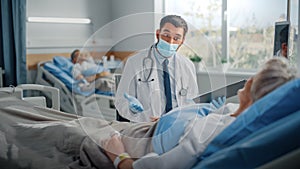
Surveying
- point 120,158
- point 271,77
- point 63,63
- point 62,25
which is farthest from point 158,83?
point 62,25

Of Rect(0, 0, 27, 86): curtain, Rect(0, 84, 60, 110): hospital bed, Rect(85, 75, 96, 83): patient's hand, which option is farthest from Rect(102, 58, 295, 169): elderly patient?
Rect(0, 0, 27, 86): curtain

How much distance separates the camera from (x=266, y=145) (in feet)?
2.94

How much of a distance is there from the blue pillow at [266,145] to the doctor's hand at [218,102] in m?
0.36

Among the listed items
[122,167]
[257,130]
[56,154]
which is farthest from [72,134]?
[257,130]

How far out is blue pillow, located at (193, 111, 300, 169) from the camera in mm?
894

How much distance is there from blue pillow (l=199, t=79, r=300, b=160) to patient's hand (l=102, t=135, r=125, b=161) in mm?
411

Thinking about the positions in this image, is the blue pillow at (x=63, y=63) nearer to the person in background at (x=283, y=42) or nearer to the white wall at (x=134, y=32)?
the white wall at (x=134, y=32)

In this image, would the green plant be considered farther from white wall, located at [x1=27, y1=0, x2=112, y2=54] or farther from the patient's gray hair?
white wall, located at [x1=27, y1=0, x2=112, y2=54]

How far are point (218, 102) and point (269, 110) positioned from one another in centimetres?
38

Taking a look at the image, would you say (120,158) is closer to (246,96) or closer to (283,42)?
(246,96)

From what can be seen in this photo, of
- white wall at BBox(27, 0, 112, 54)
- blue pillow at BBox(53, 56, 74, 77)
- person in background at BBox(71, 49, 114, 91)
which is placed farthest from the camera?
white wall at BBox(27, 0, 112, 54)

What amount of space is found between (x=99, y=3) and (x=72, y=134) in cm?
341

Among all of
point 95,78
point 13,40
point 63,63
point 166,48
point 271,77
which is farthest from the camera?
point 63,63

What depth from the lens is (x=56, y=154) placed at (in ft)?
4.79
